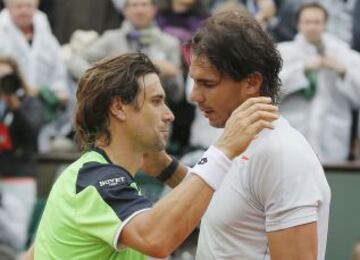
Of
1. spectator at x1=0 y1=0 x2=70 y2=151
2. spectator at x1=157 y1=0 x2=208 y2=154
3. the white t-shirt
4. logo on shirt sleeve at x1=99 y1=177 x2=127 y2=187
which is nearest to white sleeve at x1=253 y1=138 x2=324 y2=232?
the white t-shirt

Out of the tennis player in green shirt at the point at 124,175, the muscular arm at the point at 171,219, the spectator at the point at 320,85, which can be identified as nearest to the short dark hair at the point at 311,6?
the spectator at the point at 320,85

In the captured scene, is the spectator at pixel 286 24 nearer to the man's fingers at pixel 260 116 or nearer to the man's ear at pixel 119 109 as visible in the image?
the man's ear at pixel 119 109

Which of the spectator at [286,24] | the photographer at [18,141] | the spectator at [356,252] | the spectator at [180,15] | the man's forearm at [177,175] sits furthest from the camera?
the spectator at [180,15]

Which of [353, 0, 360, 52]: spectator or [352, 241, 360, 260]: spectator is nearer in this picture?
[352, 241, 360, 260]: spectator

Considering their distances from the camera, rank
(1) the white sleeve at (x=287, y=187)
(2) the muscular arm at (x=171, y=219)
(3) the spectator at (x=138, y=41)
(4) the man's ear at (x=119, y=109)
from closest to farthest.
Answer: (2) the muscular arm at (x=171, y=219) → (1) the white sleeve at (x=287, y=187) → (4) the man's ear at (x=119, y=109) → (3) the spectator at (x=138, y=41)

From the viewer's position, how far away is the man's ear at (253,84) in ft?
12.0

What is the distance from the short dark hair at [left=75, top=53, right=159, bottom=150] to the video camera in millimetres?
4043

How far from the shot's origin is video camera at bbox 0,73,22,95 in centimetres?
782

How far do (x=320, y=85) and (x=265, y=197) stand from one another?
4.90 m

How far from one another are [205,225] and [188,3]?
5.40 m

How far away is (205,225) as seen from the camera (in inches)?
151

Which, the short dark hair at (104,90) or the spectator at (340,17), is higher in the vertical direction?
the short dark hair at (104,90)

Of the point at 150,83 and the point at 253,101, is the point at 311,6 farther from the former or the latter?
the point at 253,101

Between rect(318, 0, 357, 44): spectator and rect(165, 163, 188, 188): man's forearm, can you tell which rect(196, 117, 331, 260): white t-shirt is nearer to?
rect(165, 163, 188, 188): man's forearm
